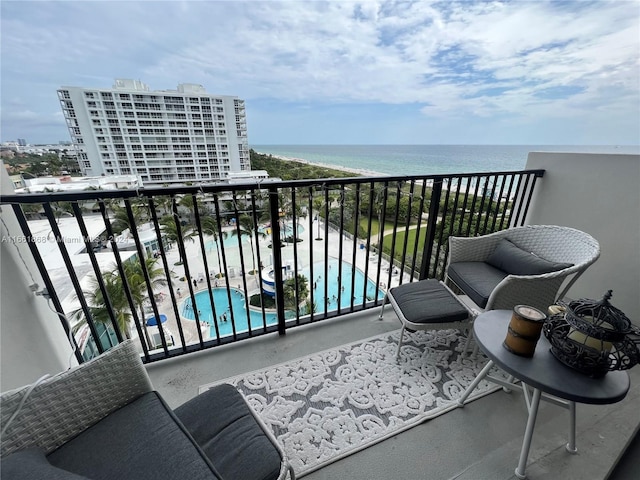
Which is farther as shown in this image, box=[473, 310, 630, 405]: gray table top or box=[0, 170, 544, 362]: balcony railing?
box=[0, 170, 544, 362]: balcony railing

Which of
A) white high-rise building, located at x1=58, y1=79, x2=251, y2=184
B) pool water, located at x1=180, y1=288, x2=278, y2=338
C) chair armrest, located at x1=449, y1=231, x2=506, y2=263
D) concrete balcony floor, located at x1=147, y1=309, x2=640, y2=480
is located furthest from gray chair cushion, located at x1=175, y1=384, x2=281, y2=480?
white high-rise building, located at x1=58, y1=79, x2=251, y2=184

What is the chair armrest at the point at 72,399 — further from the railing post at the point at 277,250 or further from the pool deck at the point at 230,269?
the pool deck at the point at 230,269

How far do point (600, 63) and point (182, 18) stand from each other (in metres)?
4.75

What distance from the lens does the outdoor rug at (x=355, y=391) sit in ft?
4.46

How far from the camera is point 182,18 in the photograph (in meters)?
3.03

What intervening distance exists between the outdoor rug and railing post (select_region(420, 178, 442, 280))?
0.67 meters

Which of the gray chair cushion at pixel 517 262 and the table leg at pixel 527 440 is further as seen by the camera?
the gray chair cushion at pixel 517 262

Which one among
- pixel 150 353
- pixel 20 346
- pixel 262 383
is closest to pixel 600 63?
pixel 262 383

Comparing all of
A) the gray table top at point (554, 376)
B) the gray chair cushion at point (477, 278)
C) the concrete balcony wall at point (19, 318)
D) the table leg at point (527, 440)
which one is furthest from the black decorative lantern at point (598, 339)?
the concrete balcony wall at point (19, 318)

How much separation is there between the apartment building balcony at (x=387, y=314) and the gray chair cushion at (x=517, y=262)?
1.64 ft

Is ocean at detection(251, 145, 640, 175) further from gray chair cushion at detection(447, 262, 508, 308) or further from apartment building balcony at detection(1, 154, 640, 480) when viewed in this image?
gray chair cushion at detection(447, 262, 508, 308)

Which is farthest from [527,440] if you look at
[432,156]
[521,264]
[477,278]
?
[432,156]

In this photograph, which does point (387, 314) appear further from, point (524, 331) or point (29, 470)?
point (29, 470)

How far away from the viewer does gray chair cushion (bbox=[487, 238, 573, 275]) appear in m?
1.83
